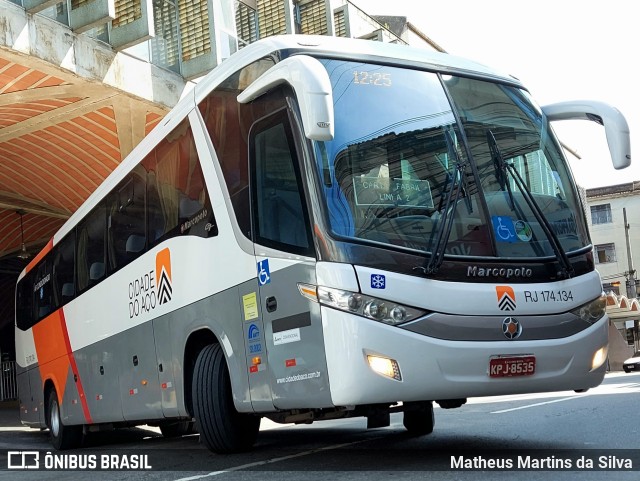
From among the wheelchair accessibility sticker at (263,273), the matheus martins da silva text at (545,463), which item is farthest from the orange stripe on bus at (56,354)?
the matheus martins da silva text at (545,463)

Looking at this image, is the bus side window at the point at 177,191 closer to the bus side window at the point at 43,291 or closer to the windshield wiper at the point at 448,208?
the windshield wiper at the point at 448,208

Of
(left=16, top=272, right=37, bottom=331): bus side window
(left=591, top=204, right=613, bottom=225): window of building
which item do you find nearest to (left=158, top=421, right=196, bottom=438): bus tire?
(left=16, top=272, right=37, bottom=331): bus side window

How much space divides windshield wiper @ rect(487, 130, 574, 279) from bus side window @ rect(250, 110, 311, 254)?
1517 mm

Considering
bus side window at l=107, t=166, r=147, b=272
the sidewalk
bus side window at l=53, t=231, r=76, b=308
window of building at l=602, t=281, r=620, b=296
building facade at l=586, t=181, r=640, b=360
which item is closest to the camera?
bus side window at l=107, t=166, r=147, b=272

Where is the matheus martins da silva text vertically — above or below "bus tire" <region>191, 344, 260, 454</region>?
below

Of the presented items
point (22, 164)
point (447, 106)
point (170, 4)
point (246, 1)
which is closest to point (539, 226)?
point (447, 106)

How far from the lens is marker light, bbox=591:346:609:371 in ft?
22.2

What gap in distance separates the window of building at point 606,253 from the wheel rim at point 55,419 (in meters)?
51.5

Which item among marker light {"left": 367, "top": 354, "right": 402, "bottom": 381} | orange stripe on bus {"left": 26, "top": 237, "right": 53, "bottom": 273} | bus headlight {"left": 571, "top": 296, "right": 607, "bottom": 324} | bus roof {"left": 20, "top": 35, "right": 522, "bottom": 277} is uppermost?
bus roof {"left": 20, "top": 35, "right": 522, "bottom": 277}

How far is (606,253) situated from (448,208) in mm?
56719

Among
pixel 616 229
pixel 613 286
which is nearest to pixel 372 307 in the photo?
pixel 613 286

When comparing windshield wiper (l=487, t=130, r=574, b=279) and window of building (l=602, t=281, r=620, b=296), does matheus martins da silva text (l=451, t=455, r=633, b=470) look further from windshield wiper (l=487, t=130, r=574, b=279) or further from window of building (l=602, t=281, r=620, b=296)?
window of building (l=602, t=281, r=620, b=296)

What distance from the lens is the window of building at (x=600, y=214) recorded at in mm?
60438

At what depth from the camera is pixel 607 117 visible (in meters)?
7.30
